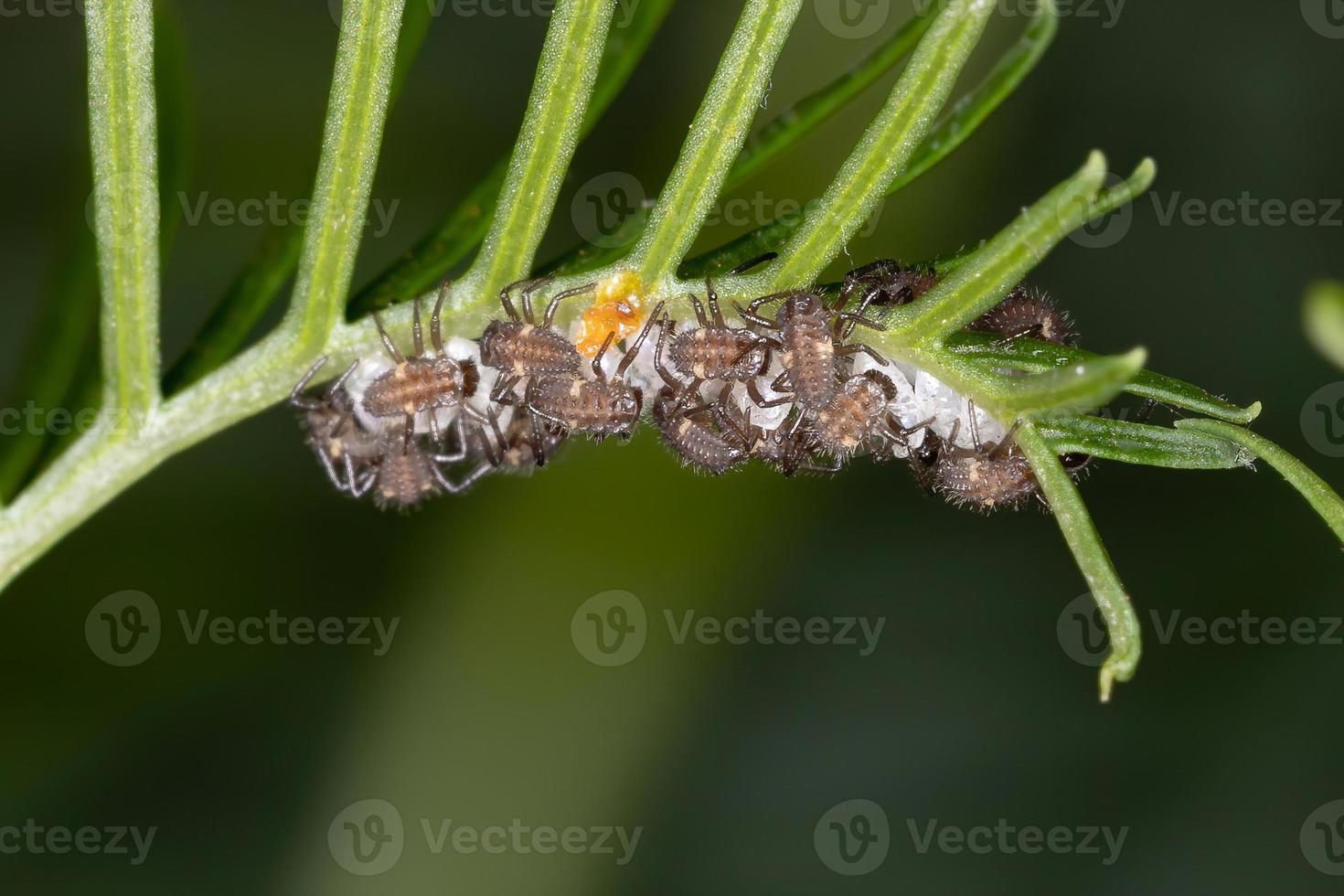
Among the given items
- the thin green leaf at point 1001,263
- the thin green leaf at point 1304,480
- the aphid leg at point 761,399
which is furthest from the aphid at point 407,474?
the thin green leaf at point 1304,480

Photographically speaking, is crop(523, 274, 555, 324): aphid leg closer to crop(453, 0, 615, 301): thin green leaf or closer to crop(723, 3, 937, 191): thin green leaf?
crop(453, 0, 615, 301): thin green leaf

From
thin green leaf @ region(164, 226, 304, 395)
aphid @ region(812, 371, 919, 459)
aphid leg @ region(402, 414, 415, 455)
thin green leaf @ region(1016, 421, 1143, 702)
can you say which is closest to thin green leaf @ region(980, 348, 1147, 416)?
thin green leaf @ region(1016, 421, 1143, 702)

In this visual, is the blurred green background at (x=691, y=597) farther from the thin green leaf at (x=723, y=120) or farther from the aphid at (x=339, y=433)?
the thin green leaf at (x=723, y=120)

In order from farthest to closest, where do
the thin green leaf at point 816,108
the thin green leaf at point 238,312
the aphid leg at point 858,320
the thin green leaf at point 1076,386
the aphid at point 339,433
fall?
1. the aphid at point 339,433
2. the thin green leaf at point 238,312
3. the thin green leaf at point 816,108
4. the aphid leg at point 858,320
5. the thin green leaf at point 1076,386

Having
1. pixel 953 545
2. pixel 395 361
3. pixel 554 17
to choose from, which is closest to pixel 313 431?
pixel 395 361

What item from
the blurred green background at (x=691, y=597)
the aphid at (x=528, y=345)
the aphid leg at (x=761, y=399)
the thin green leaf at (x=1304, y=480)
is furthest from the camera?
the blurred green background at (x=691, y=597)

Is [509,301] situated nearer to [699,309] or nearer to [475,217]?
[475,217]

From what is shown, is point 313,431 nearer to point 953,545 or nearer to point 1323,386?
point 953,545

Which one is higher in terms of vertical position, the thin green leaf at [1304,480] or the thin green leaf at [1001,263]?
the thin green leaf at [1001,263]
